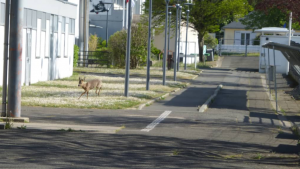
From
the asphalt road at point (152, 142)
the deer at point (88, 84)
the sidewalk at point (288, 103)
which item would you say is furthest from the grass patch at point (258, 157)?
the deer at point (88, 84)

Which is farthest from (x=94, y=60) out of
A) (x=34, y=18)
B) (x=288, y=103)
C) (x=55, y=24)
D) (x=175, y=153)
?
(x=175, y=153)

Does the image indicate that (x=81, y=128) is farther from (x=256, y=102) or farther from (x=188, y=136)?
(x=256, y=102)

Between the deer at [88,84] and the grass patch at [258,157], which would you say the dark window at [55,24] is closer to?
the deer at [88,84]

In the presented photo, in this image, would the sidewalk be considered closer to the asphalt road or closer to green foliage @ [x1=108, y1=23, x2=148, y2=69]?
the asphalt road

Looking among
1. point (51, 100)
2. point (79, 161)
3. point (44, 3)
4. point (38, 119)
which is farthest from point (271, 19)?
point (79, 161)

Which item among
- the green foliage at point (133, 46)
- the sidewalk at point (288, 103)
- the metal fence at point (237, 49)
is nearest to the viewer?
the sidewalk at point (288, 103)

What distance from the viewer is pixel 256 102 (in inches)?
936

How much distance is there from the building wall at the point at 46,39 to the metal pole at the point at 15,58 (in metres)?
10.5

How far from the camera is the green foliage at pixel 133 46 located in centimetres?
4262

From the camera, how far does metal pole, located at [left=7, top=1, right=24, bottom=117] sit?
41.6ft

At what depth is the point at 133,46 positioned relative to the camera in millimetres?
42906

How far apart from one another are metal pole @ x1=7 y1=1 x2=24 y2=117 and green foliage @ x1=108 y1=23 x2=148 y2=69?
29638mm

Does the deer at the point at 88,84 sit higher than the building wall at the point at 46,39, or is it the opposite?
the building wall at the point at 46,39

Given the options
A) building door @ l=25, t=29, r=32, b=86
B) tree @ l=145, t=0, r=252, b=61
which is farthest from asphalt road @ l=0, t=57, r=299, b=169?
tree @ l=145, t=0, r=252, b=61
